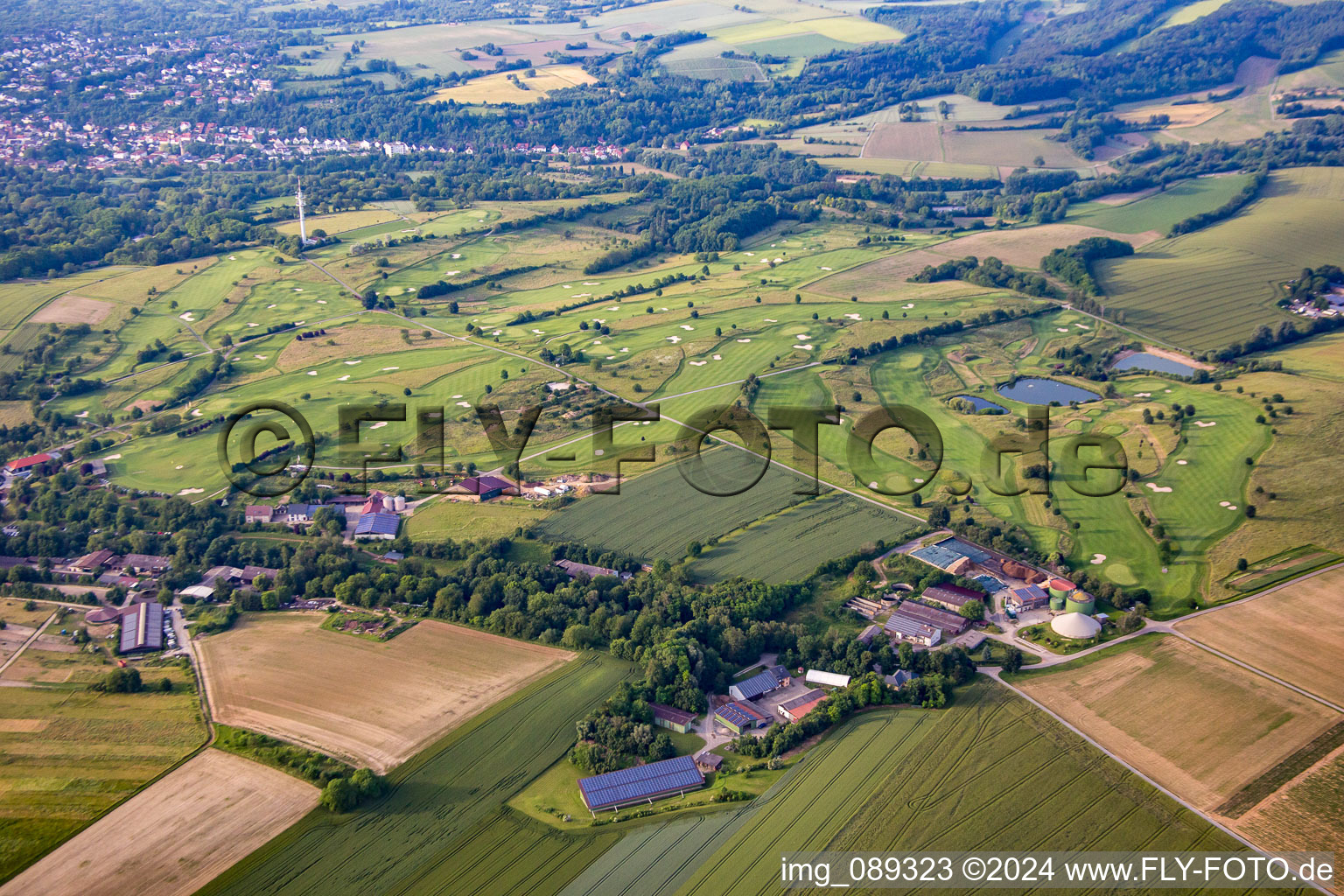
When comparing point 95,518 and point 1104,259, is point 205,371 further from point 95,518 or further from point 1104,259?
point 1104,259

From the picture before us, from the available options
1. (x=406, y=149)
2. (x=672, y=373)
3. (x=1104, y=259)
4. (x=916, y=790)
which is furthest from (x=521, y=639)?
(x=406, y=149)

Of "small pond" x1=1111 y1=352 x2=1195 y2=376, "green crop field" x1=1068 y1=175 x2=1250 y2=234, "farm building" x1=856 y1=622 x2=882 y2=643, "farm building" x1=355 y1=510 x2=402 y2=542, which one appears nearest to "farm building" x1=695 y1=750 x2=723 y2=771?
"farm building" x1=856 y1=622 x2=882 y2=643

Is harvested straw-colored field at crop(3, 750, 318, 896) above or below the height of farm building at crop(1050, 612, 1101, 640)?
below

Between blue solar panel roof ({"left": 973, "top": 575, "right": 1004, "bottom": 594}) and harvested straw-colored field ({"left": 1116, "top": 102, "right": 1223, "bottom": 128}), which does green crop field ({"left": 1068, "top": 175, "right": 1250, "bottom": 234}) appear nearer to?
harvested straw-colored field ({"left": 1116, "top": 102, "right": 1223, "bottom": 128})

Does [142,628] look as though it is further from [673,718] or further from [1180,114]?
[1180,114]

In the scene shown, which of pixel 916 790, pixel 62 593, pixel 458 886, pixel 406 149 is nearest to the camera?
pixel 458 886
